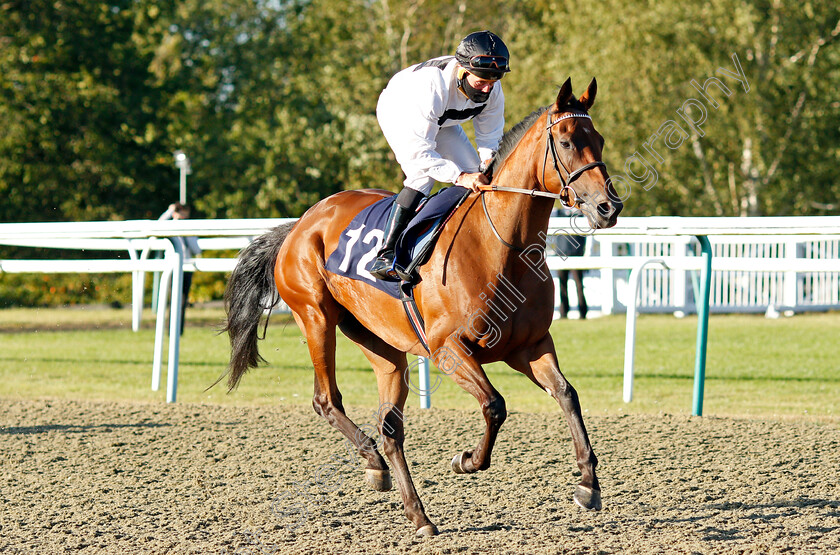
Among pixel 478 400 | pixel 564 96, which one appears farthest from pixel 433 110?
pixel 478 400

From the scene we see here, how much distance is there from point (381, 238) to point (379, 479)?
1.10 metres

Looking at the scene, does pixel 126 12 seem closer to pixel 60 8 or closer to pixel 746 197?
pixel 60 8

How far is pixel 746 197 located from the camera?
2178cm

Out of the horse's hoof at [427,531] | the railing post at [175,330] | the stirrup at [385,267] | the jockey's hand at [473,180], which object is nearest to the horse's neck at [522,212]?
the jockey's hand at [473,180]

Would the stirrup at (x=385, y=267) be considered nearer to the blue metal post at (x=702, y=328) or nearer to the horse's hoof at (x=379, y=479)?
the horse's hoof at (x=379, y=479)

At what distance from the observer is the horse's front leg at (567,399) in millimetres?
3639

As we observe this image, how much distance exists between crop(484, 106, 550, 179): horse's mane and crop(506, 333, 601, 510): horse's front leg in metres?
0.75

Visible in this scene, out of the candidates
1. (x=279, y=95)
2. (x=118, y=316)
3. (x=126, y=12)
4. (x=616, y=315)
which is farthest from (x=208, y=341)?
(x=279, y=95)

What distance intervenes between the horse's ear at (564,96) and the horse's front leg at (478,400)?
104 cm

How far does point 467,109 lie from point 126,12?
2338 centimetres

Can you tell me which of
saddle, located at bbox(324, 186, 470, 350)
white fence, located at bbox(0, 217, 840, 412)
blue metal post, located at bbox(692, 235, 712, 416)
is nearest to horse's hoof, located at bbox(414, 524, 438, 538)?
saddle, located at bbox(324, 186, 470, 350)

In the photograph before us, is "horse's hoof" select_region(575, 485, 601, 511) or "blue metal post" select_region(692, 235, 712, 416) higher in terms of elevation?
"blue metal post" select_region(692, 235, 712, 416)

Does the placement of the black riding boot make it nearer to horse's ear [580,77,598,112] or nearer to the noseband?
the noseband

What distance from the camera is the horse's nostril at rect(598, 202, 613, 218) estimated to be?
11.1 ft
